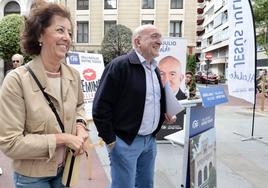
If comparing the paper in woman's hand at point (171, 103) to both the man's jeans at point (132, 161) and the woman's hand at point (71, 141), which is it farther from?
the woman's hand at point (71, 141)

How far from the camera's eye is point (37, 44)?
200 cm

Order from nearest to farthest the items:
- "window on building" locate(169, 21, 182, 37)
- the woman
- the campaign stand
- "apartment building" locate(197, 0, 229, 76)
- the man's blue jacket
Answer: the woman
the man's blue jacket
the campaign stand
"window on building" locate(169, 21, 182, 37)
"apartment building" locate(197, 0, 229, 76)

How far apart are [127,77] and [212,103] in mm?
815

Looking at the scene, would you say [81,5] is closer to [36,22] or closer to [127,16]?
[127,16]

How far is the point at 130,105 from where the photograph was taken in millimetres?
2945

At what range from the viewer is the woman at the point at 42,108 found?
1804mm

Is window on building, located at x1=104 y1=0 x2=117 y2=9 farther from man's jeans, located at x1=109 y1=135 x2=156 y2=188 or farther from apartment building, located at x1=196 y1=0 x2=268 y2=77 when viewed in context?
man's jeans, located at x1=109 y1=135 x2=156 y2=188

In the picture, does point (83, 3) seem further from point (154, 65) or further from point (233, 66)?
point (154, 65)

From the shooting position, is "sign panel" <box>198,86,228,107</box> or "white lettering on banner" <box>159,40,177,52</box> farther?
"white lettering on banner" <box>159,40,177,52</box>

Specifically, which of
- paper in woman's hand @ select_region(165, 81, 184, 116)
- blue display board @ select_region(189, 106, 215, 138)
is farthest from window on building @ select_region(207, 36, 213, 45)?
paper in woman's hand @ select_region(165, 81, 184, 116)

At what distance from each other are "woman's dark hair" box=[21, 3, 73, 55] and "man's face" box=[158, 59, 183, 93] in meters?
4.99

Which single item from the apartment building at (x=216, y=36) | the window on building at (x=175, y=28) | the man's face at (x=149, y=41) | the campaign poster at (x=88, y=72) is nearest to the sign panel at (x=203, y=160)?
the man's face at (x=149, y=41)

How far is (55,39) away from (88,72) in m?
3.58

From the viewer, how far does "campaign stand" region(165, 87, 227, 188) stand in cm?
326
